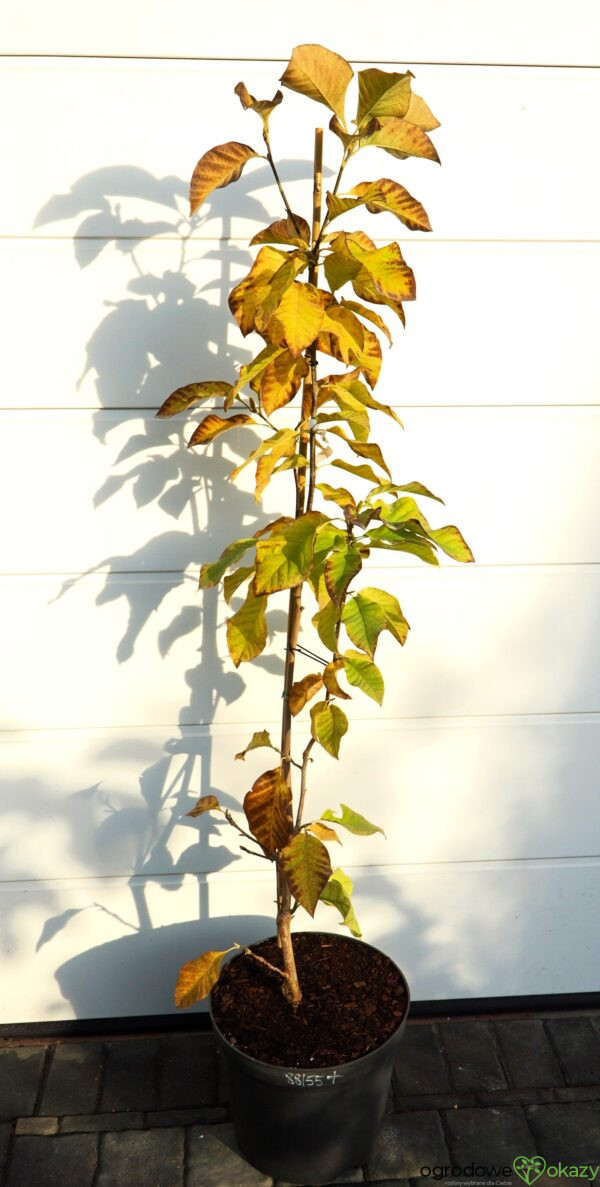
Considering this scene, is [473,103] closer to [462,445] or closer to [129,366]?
[462,445]

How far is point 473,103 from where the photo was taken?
178cm

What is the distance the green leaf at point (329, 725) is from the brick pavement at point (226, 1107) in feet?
2.92

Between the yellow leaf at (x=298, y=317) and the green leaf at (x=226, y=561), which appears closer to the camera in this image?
the yellow leaf at (x=298, y=317)

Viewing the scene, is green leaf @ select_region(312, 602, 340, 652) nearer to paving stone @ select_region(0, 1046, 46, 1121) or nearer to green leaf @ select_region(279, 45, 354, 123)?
green leaf @ select_region(279, 45, 354, 123)

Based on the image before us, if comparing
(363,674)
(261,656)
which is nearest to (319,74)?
(363,674)

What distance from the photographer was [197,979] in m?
1.86

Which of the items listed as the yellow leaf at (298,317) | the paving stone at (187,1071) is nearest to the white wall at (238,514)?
the paving stone at (187,1071)

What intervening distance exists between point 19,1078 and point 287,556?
1.36 meters

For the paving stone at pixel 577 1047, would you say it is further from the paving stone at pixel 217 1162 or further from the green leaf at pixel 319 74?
the green leaf at pixel 319 74

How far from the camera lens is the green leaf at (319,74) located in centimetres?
133

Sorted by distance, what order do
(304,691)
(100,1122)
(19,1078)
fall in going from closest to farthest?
(304,691), (100,1122), (19,1078)

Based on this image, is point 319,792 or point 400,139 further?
point 319,792

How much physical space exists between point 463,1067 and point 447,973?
0.21m

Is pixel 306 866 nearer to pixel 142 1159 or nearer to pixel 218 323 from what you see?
pixel 142 1159
